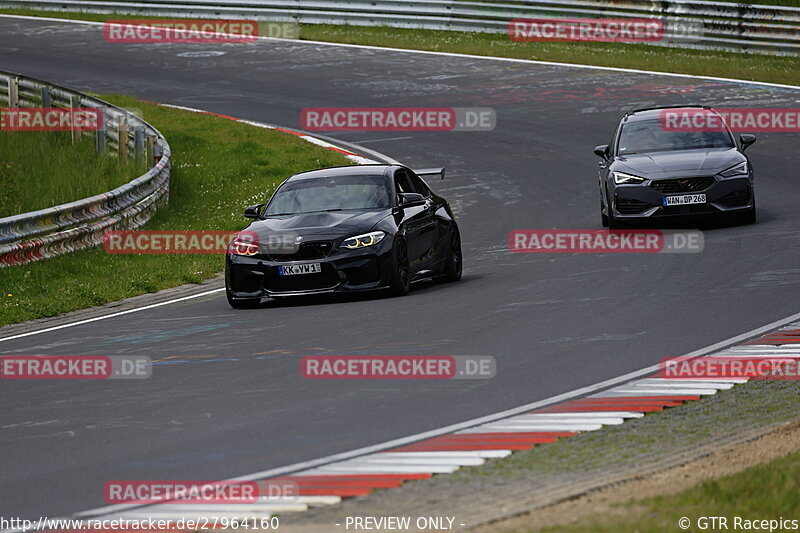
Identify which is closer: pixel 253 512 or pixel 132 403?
pixel 253 512

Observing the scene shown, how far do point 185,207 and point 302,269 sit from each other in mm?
9230

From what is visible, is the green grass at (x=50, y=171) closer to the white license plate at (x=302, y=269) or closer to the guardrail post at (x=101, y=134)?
the guardrail post at (x=101, y=134)

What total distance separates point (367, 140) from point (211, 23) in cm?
1488

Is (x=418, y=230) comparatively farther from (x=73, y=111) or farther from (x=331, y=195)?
(x=73, y=111)

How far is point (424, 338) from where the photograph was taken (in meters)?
11.8

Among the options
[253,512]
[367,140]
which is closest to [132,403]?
[253,512]

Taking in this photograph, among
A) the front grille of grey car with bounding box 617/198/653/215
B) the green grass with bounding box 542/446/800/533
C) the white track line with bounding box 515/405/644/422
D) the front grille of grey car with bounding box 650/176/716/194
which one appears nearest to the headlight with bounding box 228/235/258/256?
the front grille of grey car with bounding box 617/198/653/215

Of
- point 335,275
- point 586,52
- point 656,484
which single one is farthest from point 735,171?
point 586,52

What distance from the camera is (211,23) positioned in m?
43.5

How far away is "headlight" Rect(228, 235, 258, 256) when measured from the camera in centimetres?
1496

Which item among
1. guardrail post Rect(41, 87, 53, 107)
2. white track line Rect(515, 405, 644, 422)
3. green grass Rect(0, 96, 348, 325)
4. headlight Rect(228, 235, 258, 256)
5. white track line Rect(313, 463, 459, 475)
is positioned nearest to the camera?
white track line Rect(313, 463, 459, 475)

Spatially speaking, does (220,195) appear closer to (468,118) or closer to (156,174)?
(156,174)

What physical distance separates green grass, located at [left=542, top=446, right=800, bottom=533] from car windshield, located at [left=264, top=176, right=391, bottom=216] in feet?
30.9

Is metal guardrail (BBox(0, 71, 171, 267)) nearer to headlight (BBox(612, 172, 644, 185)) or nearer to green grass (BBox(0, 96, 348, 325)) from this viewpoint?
green grass (BBox(0, 96, 348, 325))
